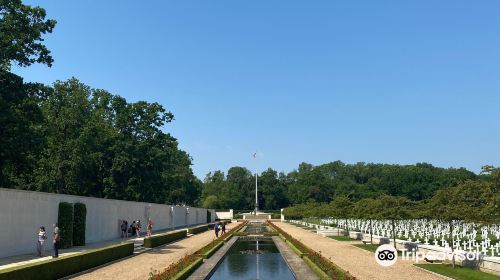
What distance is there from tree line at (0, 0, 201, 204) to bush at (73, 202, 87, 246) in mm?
5877

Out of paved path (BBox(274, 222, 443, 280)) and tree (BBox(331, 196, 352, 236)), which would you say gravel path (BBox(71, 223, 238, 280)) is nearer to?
paved path (BBox(274, 222, 443, 280))

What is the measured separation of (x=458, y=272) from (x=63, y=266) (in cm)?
1554

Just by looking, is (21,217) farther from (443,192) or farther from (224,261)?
(443,192)

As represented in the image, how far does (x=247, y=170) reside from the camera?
6727 inches

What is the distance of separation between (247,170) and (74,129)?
120 metres

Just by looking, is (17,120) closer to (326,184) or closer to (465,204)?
(465,204)

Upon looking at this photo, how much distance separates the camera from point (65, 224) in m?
28.4

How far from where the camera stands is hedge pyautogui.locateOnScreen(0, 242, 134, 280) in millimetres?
14758

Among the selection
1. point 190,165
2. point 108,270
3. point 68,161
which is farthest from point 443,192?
point 190,165

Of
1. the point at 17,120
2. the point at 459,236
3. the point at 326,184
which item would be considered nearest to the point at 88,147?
the point at 17,120

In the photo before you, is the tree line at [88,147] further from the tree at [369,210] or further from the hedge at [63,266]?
the hedge at [63,266]

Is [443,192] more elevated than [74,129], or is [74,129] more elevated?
[74,129]

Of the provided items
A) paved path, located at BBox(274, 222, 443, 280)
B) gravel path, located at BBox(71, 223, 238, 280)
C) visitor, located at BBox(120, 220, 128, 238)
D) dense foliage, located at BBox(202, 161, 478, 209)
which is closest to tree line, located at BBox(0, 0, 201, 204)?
visitor, located at BBox(120, 220, 128, 238)

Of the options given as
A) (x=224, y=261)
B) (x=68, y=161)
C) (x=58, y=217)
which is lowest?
(x=224, y=261)
